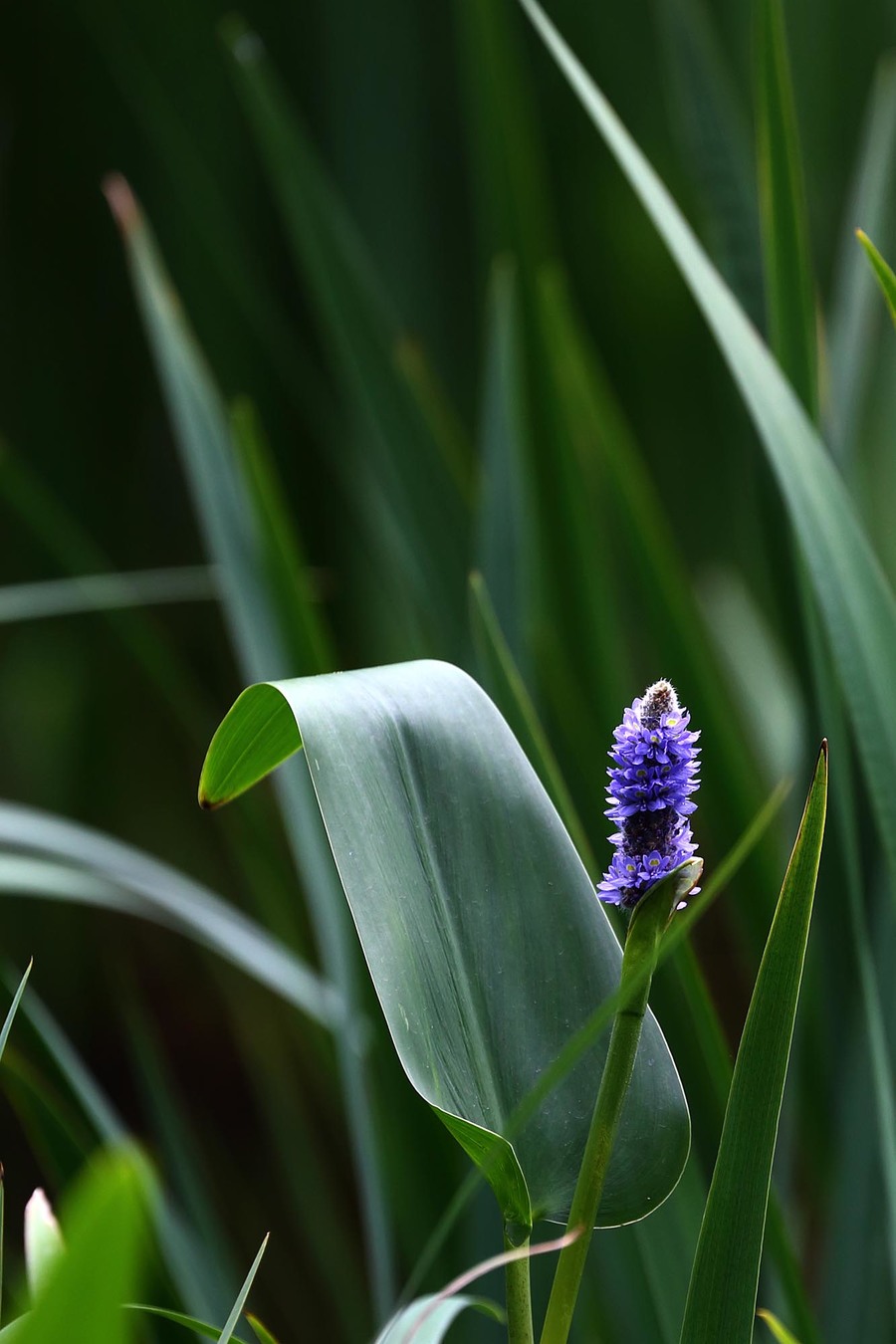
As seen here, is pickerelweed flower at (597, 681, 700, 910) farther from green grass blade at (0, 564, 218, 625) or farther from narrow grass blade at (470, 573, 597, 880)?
green grass blade at (0, 564, 218, 625)

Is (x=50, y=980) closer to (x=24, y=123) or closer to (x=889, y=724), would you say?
(x=24, y=123)

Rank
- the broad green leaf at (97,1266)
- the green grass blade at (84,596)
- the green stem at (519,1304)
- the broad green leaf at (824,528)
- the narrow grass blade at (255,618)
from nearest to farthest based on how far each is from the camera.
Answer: the broad green leaf at (97,1266) < the green stem at (519,1304) < the broad green leaf at (824,528) < the narrow grass blade at (255,618) < the green grass blade at (84,596)

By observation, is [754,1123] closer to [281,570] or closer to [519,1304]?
[519,1304]

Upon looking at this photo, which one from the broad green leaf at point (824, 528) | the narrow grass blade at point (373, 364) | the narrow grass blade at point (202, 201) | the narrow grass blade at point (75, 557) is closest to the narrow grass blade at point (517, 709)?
the broad green leaf at point (824, 528)

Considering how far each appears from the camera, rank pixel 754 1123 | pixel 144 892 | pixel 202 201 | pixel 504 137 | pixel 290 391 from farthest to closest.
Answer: pixel 290 391
pixel 202 201
pixel 504 137
pixel 144 892
pixel 754 1123

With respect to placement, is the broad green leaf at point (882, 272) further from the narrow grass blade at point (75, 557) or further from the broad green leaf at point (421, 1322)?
the narrow grass blade at point (75, 557)

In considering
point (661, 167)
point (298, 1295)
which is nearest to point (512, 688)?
point (298, 1295)

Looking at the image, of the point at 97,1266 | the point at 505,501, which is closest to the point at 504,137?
the point at 505,501
